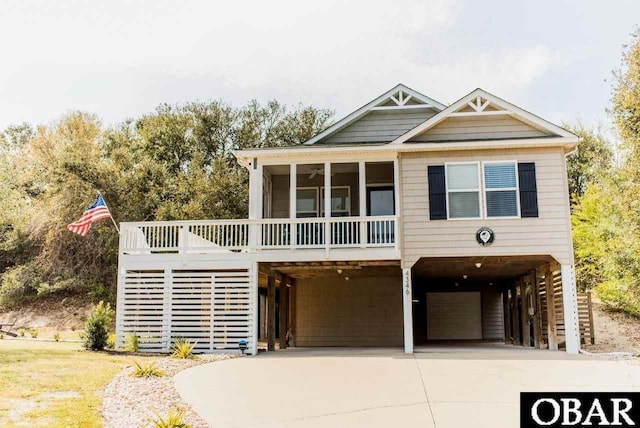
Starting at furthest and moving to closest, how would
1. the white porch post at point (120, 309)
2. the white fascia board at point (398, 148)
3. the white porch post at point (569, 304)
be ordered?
the white porch post at point (120, 309)
the white fascia board at point (398, 148)
the white porch post at point (569, 304)

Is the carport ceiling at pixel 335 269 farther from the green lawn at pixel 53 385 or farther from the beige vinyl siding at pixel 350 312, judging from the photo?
the green lawn at pixel 53 385

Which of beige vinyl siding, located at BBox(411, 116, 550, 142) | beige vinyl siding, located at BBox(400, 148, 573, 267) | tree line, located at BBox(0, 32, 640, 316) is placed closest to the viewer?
beige vinyl siding, located at BBox(400, 148, 573, 267)

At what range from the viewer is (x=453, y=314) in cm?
2425

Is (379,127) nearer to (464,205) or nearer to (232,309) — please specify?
(464,205)

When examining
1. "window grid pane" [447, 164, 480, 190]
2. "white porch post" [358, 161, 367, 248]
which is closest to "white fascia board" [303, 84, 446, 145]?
"white porch post" [358, 161, 367, 248]

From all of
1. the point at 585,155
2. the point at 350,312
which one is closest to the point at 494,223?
the point at 350,312

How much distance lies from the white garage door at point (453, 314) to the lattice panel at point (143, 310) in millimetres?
11935

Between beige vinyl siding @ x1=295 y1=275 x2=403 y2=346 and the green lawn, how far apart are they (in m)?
7.04

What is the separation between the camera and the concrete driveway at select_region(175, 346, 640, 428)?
7434 mm

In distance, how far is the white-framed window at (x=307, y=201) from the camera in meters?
18.5

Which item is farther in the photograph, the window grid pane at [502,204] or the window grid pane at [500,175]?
the window grid pane at [500,175]

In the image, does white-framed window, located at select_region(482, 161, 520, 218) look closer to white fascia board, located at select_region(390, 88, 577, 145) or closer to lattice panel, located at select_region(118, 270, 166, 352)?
white fascia board, located at select_region(390, 88, 577, 145)

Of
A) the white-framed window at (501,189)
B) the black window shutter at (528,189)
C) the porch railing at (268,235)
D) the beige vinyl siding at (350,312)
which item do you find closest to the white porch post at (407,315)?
the porch railing at (268,235)

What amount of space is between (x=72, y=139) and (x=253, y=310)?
67.8 ft
